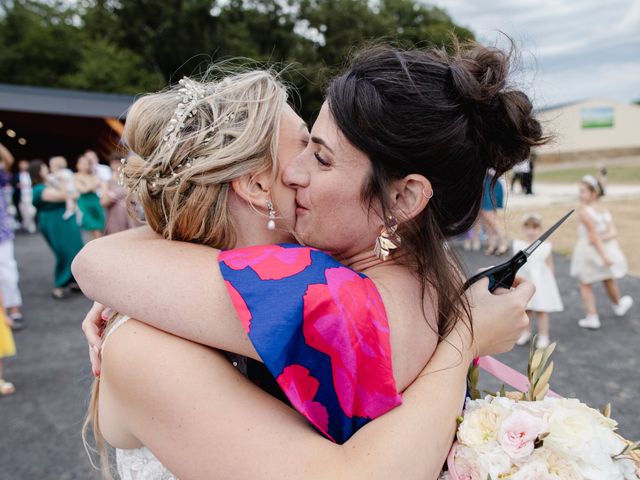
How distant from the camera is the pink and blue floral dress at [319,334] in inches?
44.7

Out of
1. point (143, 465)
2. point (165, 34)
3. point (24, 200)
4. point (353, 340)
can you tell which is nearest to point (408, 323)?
point (353, 340)

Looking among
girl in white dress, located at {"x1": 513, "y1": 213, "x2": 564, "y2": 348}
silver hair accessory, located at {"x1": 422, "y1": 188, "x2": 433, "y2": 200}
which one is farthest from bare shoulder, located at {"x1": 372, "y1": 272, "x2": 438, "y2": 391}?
girl in white dress, located at {"x1": 513, "y1": 213, "x2": 564, "y2": 348}

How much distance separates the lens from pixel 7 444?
162 inches

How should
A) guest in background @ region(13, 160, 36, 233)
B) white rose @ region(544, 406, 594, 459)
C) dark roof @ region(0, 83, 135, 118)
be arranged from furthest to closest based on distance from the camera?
dark roof @ region(0, 83, 135, 118), guest in background @ region(13, 160, 36, 233), white rose @ region(544, 406, 594, 459)

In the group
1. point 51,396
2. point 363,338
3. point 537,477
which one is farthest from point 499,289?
point 51,396

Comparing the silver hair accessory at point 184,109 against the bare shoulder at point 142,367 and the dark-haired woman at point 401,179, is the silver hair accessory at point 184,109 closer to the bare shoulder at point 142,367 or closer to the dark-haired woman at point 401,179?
the dark-haired woman at point 401,179

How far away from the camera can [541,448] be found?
1345 mm

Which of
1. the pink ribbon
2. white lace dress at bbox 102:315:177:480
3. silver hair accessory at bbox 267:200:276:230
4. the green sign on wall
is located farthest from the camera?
the green sign on wall

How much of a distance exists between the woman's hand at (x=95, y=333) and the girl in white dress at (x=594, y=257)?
242 inches

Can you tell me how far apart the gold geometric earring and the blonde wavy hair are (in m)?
0.38

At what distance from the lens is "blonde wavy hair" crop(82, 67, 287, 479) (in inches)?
58.0

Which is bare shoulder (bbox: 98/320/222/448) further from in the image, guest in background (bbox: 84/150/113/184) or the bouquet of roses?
guest in background (bbox: 84/150/113/184)

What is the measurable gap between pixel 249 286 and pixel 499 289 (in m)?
0.88

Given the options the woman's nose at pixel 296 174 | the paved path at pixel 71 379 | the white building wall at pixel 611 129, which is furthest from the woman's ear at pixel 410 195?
the white building wall at pixel 611 129
